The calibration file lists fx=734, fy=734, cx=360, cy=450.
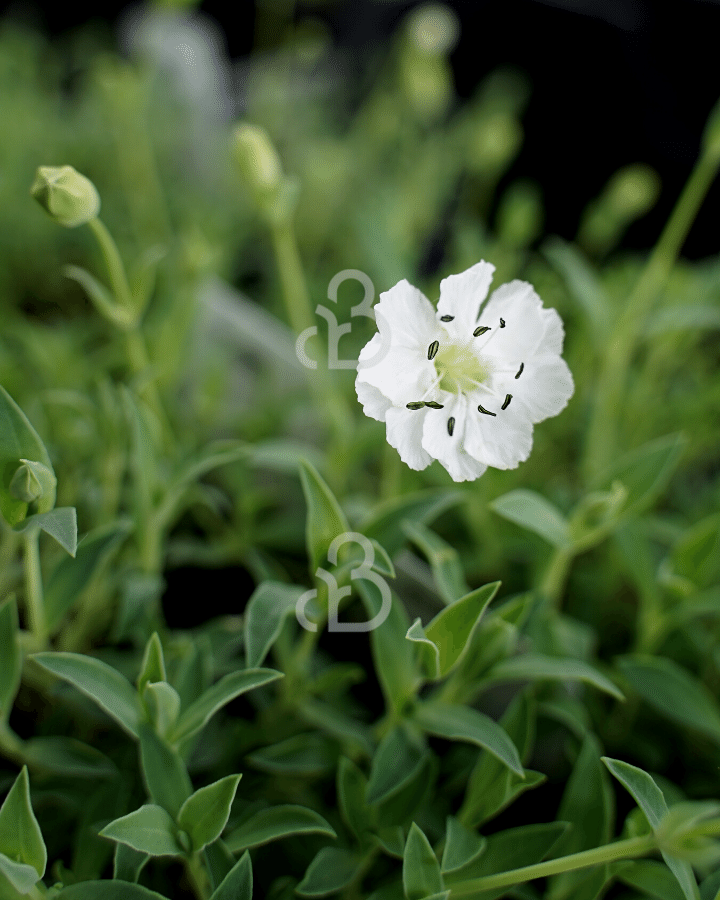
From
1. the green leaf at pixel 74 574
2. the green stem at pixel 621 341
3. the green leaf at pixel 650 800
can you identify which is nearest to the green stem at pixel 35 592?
the green leaf at pixel 74 574

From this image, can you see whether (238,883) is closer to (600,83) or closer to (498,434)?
(498,434)

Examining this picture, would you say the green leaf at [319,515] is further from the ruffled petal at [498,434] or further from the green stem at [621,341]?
the green stem at [621,341]

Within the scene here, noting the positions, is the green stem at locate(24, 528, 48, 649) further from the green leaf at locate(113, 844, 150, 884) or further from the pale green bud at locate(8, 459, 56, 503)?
the green leaf at locate(113, 844, 150, 884)

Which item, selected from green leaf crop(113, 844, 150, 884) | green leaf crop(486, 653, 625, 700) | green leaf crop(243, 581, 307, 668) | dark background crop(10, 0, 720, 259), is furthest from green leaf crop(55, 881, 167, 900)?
dark background crop(10, 0, 720, 259)

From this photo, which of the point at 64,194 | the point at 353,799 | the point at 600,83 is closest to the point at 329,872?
the point at 353,799

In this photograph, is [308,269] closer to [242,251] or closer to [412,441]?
[242,251]
